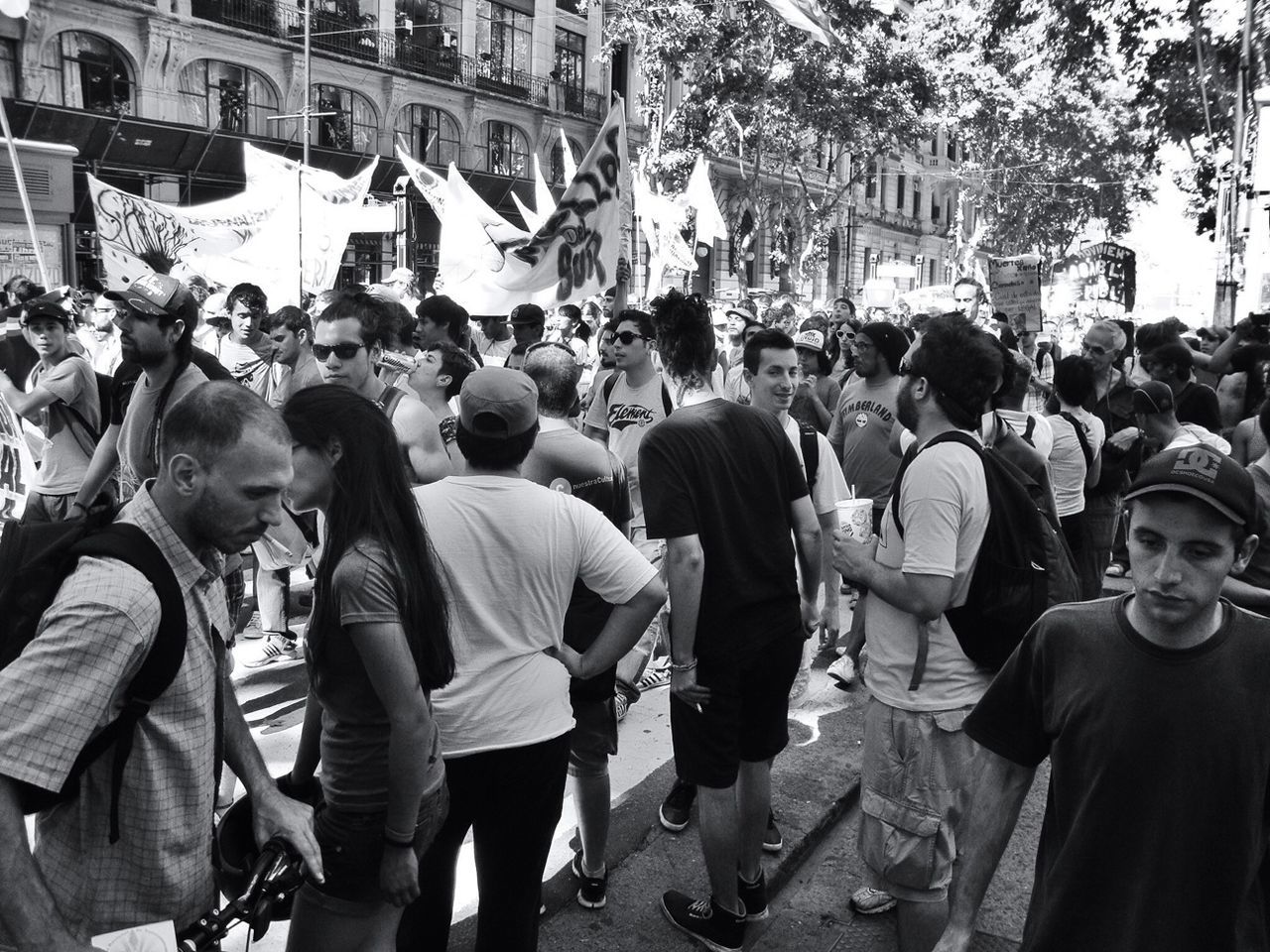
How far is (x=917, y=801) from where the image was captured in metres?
2.86

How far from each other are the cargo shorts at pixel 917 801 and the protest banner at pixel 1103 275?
13.5 metres

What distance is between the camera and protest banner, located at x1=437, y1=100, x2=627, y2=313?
333 inches

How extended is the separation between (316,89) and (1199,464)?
30.7 meters

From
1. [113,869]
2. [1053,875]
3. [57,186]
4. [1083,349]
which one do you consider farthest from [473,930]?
[57,186]

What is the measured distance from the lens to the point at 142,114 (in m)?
25.1

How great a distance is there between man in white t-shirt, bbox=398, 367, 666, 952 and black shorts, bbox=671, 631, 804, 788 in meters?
0.72

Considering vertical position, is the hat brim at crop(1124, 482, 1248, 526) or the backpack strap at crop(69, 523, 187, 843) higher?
the hat brim at crop(1124, 482, 1248, 526)

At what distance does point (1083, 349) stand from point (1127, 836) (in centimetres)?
670

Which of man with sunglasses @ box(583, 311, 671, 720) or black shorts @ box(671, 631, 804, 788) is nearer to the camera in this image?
black shorts @ box(671, 631, 804, 788)

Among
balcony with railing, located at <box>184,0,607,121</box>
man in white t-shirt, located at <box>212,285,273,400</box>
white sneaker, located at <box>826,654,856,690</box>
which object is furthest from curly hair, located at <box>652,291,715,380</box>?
balcony with railing, located at <box>184,0,607,121</box>

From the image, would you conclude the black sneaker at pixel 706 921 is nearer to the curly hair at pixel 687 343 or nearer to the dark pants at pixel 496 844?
the dark pants at pixel 496 844

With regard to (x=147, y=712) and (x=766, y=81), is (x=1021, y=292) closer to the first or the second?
(x=147, y=712)

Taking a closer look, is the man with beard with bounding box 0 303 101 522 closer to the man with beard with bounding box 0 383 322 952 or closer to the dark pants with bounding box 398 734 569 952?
the dark pants with bounding box 398 734 569 952

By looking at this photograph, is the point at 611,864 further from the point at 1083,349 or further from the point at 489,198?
the point at 489,198
